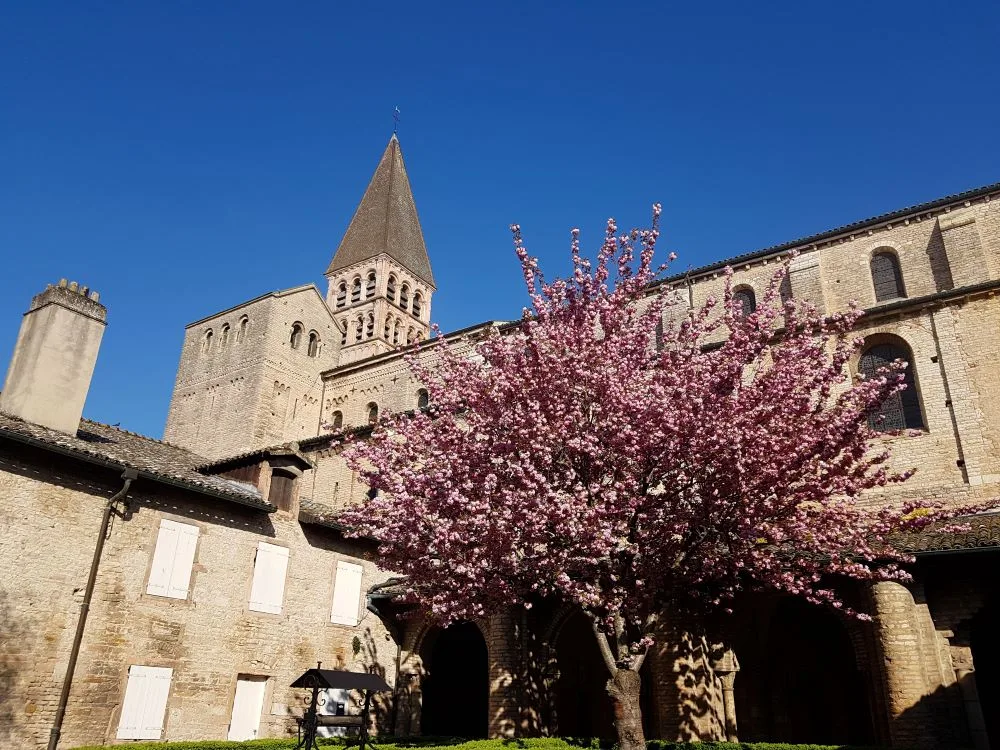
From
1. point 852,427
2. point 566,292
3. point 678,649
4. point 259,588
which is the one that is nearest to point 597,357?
point 566,292

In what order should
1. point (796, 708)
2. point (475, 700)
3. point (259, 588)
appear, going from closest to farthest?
point (259, 588), point (796, 708), point (475, 700)

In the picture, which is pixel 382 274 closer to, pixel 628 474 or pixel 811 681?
pixel 811 681

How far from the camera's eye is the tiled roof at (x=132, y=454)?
1350cm

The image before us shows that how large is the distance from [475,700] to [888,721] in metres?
11.5

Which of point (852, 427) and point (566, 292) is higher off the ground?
point (566, 292)

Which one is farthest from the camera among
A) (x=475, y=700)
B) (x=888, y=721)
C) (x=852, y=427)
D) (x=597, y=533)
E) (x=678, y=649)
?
(x=475, y=700)

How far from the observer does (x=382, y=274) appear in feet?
Answer: 181

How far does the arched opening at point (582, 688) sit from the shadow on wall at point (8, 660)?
12960 mm

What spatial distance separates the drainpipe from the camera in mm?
12766

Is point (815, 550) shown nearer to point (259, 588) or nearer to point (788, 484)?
point (788, 484)

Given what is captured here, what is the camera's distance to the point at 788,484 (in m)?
12.6

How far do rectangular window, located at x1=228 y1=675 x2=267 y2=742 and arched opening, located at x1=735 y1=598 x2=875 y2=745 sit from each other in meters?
11.0

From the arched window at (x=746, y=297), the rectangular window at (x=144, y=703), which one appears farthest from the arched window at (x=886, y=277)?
the rectangular window at (x=144, y=703)

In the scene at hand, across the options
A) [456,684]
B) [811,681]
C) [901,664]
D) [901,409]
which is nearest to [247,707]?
[456,684]
